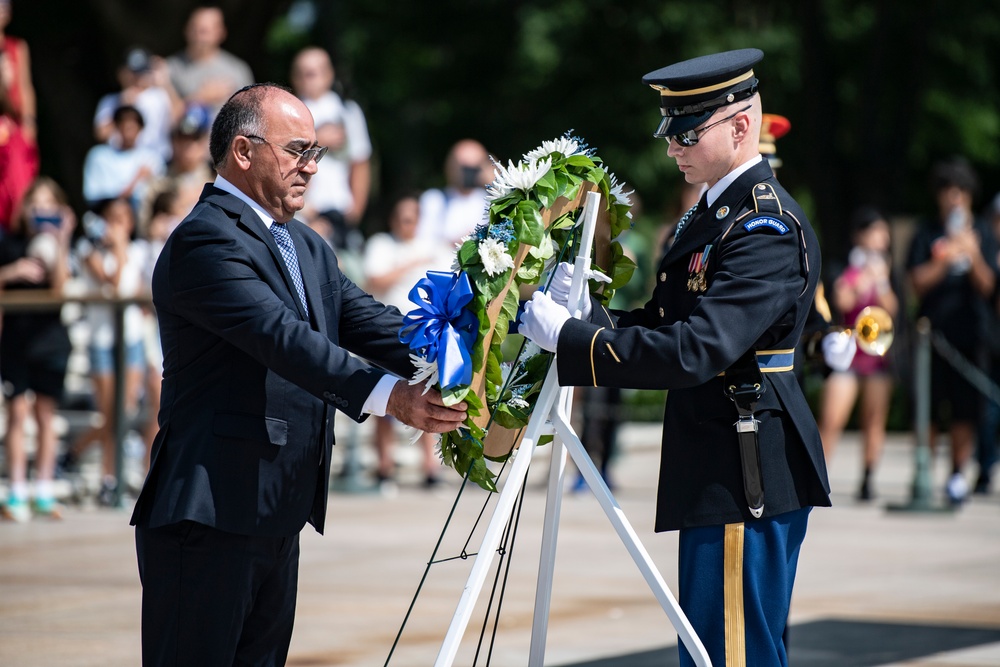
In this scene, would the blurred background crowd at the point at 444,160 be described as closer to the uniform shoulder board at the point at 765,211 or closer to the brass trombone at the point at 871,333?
the brass trombone at the point at 871,333

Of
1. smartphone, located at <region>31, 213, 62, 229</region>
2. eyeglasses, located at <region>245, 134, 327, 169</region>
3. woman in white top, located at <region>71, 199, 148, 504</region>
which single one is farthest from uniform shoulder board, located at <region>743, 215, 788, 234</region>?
smartphone, located at <region>31, 213, 62, 229</region>

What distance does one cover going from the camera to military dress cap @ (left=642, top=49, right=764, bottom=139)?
4.03 meters

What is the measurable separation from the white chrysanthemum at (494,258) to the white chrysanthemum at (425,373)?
0.94 feet

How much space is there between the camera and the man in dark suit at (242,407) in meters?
3.86

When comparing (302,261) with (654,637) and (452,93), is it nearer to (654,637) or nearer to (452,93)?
(654,637)

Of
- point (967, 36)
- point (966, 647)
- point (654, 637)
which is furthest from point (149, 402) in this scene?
point (967, 36)

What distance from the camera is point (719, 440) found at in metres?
4.09

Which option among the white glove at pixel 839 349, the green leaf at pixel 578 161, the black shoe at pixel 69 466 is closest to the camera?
the green leaf at pixel 578 161

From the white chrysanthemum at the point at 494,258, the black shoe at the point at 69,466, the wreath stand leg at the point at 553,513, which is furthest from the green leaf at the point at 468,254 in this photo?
the black shoe at the point at 69,466

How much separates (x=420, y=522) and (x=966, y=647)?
4.36m

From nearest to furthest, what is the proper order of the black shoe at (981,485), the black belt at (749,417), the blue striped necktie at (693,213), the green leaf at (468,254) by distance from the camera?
the green leaf at (468,254), the black belt at (749,417), the blue striped necktie at (693,213), the black shoe at (981,485)

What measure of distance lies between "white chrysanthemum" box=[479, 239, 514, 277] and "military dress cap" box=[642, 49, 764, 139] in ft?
1.82

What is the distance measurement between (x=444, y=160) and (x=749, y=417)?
992 inches

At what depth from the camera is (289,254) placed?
13.7 ft
